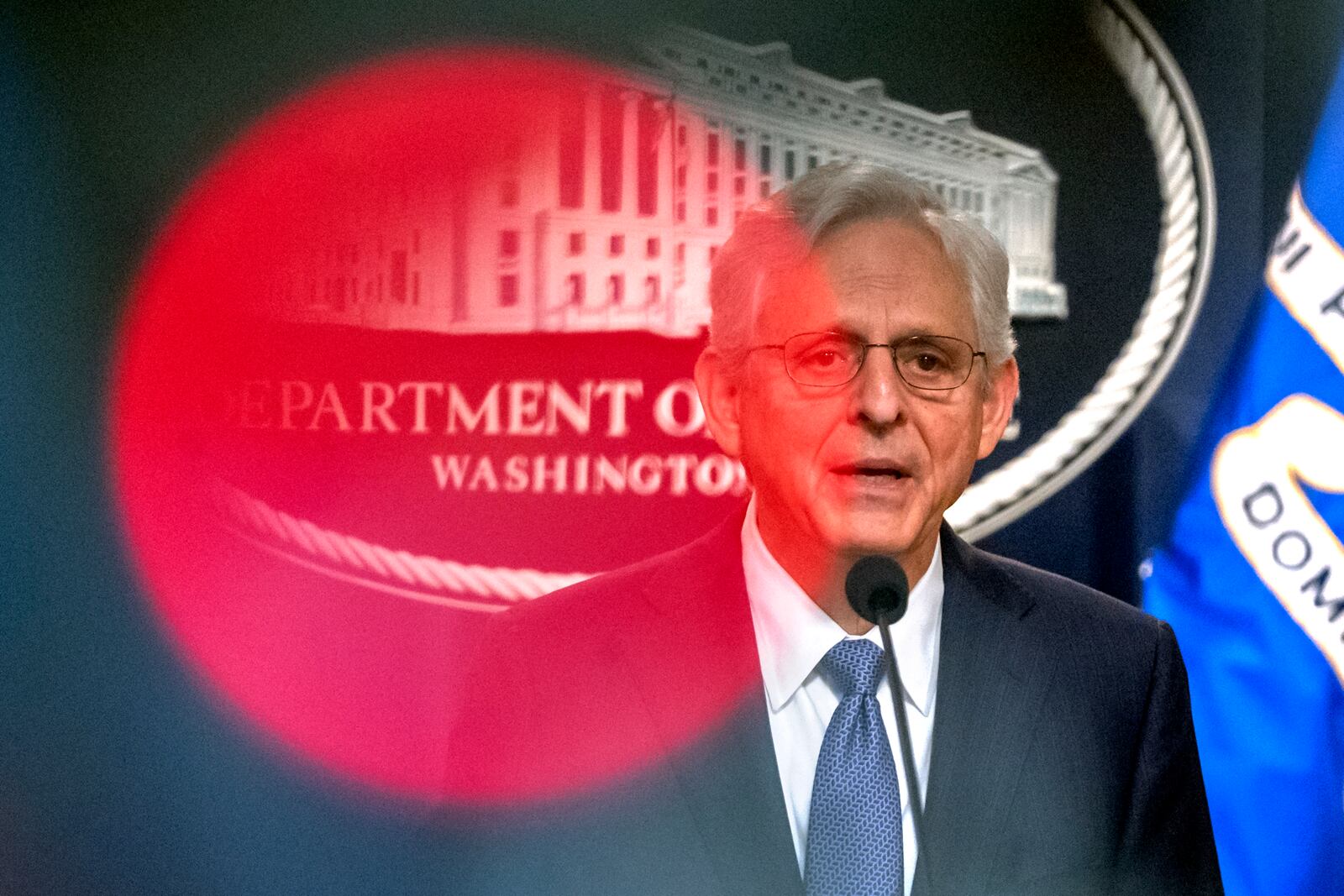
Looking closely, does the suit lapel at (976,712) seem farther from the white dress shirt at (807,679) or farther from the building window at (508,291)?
the building window at (508,291)

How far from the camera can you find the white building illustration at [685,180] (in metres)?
2.11

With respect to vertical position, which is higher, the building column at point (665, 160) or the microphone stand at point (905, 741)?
the building column at point (665, 160)

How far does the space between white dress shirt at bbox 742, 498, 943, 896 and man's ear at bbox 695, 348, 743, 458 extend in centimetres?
13

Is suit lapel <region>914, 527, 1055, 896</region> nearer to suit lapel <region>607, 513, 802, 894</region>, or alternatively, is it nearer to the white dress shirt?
the white dress shirt

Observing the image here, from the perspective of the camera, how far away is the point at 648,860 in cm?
126

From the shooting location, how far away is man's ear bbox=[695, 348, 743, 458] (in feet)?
4.49

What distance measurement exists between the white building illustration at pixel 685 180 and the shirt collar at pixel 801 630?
840mm

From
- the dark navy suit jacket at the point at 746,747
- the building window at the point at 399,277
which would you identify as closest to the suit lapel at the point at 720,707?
the dark navy suit jacket at the point at 746,747

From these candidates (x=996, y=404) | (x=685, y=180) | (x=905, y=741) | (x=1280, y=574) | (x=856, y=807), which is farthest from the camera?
(x=685, y=180)

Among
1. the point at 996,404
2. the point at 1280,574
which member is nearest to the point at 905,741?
the point at 996,404

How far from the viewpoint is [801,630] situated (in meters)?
1.29

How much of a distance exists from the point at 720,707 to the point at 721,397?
0.35 m

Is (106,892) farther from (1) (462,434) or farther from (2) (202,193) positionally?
(2) (202,193)

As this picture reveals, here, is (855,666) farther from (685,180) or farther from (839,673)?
(685,180)
